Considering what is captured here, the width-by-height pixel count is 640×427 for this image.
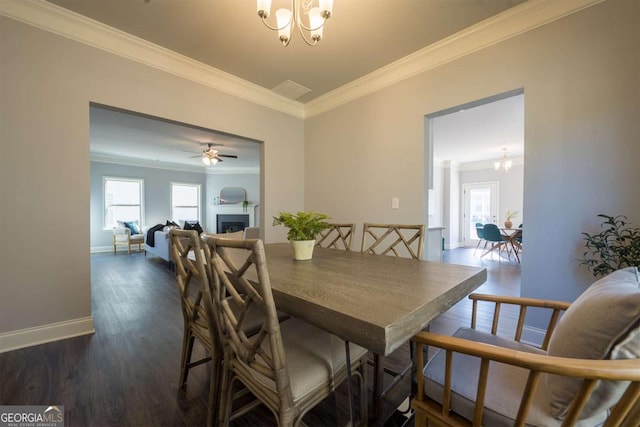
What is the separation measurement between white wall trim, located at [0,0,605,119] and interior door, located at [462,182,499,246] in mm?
5889

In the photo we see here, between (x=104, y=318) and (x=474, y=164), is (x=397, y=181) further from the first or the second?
(x=474, y=164)

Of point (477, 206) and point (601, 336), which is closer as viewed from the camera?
point (601, 336)

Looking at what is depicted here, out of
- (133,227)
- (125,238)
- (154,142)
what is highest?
(154,142)

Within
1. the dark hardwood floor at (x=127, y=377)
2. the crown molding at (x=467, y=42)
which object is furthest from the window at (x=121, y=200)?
the crown molding at (x=467, y=42)

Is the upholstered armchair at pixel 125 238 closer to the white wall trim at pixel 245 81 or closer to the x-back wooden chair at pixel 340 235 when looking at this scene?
the white wall trim at pixel 245 81

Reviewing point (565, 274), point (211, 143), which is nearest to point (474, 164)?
point (565, 274)

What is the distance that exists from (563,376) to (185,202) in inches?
352

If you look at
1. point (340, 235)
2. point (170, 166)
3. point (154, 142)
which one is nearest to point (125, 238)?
point (170, 166)

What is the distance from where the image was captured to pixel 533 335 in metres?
2.00

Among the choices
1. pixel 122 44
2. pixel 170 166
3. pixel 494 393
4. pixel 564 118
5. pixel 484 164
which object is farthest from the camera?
pixel 170 166

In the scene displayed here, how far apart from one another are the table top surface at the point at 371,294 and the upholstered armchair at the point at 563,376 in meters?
0.14

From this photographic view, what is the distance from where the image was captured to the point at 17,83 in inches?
75.1

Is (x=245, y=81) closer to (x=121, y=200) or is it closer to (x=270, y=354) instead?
(x=270, y=354)

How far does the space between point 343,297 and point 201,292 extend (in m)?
0.73
